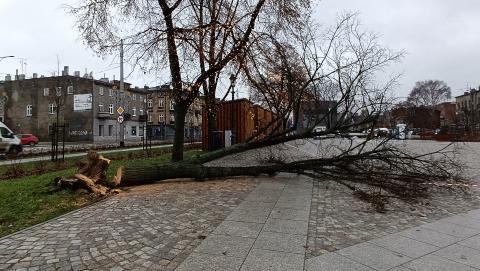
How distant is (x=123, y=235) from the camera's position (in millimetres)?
5355

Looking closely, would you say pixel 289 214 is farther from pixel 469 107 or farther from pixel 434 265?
pixel 469 107

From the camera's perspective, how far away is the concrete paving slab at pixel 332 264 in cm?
434

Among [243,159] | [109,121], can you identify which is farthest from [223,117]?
[109,121]

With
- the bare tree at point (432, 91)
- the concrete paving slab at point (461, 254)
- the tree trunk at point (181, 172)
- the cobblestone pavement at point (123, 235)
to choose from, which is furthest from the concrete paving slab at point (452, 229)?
the bare tree at point (432, 91)

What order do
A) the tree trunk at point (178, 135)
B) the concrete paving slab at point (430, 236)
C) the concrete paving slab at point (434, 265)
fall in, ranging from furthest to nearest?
the tree trunk at point (178, 135) < the concrete paving slab at point (430, 236) < the concrete paving slab at point (434, 265)

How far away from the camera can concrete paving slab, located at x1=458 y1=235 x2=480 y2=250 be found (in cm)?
522

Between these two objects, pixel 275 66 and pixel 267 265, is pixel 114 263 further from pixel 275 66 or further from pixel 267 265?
pixel 275 66

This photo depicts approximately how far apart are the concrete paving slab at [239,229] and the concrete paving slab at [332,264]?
1.12 meters

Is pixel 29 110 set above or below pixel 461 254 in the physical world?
above

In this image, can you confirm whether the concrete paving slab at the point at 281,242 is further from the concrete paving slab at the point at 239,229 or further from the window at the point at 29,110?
the window at the point at 29,110

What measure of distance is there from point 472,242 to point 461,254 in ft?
2.21

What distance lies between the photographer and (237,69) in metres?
12.1

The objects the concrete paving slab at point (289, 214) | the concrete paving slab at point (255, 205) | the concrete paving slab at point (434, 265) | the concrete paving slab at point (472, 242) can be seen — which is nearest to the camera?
the concrete paving slab at point (434, 265)

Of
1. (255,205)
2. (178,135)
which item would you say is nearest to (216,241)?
(255,205)
